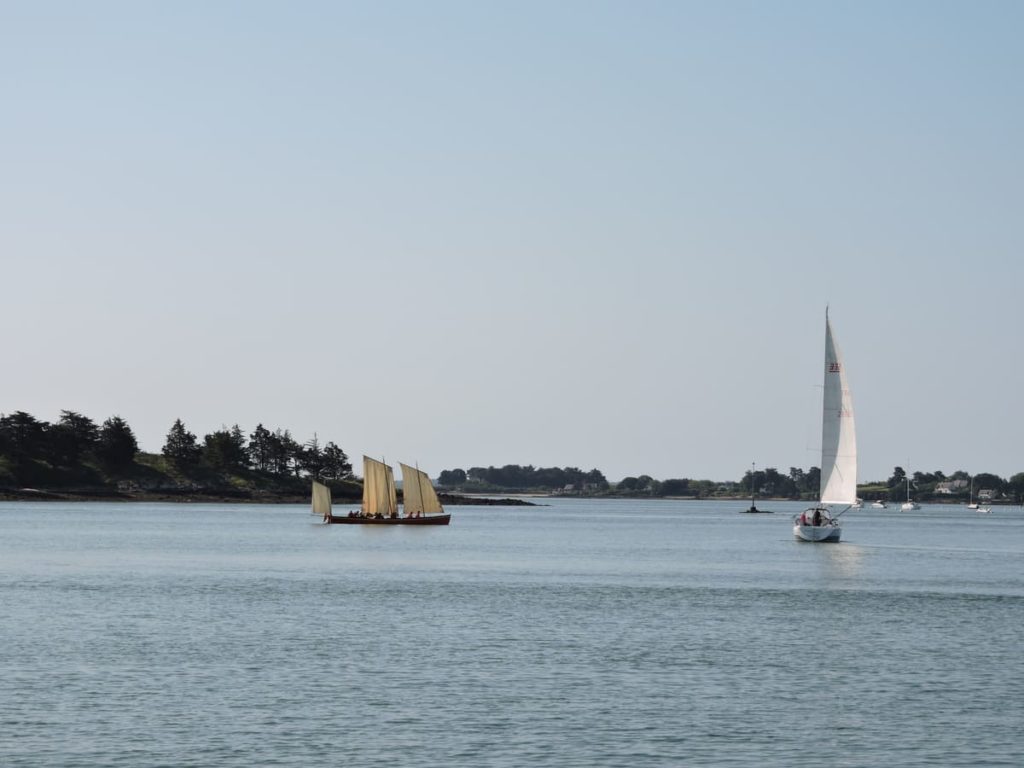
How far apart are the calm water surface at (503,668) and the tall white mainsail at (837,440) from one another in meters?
28.0

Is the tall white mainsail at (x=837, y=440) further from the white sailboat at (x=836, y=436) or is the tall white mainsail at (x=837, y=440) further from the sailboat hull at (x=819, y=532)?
the sailboat hull at (x=819, y=532)

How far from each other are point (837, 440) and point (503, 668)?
88.8m

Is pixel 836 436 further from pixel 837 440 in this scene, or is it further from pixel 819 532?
pixel 819 532

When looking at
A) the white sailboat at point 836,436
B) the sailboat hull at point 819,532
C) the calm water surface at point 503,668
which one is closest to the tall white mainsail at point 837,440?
the white sailboat at point 836,436

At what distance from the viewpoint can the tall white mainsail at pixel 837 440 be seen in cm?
13762

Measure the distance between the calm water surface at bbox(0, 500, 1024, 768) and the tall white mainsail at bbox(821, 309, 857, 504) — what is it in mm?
28000

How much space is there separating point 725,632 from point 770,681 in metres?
16.0

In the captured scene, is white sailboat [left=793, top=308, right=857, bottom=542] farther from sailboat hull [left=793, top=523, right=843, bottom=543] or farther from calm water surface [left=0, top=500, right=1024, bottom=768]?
calm water surface [left=0, top=500, right=1024, bottom=768]

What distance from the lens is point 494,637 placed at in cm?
6512

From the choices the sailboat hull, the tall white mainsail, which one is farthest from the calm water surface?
the sailboat hull

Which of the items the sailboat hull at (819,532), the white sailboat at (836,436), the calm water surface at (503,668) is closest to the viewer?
the calm water surface at (503,668)

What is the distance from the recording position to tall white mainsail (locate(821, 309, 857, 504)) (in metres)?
138

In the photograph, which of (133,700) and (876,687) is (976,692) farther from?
(133,700)

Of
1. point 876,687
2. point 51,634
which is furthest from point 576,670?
point 51,634
